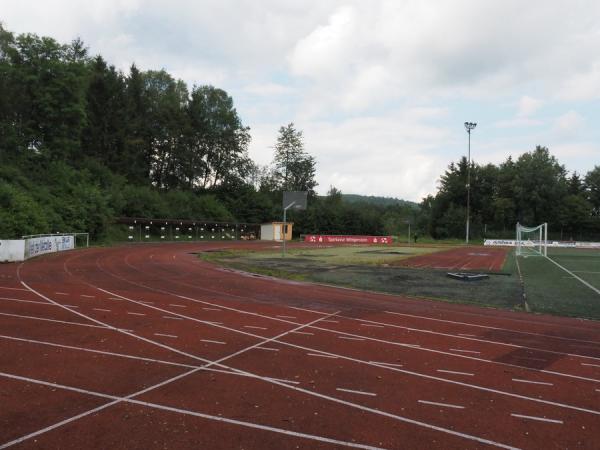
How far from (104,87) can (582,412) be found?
217ft

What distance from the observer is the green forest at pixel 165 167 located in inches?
1826

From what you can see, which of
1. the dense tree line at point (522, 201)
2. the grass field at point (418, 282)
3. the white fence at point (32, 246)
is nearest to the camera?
the grass field at point (418, 282)

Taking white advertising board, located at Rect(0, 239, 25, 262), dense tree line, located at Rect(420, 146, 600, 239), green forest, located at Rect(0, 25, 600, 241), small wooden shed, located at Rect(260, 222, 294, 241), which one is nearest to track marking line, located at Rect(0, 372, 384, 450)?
white advertising board, located at Rect(0, 239, 25, 262)

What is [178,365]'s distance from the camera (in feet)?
24.6

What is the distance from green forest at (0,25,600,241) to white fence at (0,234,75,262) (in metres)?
3.83

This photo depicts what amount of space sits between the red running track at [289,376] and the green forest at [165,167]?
106ft

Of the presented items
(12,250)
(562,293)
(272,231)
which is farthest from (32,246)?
(272,231)

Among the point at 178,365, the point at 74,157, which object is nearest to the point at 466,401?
the point at 178,365

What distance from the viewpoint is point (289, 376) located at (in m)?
7.06

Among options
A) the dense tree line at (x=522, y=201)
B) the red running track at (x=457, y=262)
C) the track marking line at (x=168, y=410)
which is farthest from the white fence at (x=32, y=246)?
the dense tree line at (x=522, y=201)

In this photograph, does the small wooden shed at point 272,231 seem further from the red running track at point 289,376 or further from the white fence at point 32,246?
the red running track at point 289,376

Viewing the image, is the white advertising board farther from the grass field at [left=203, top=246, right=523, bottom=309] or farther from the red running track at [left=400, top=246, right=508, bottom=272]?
the red running track at [left=400, top=246, right=508, bottom=272]

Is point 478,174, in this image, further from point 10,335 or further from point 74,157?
point 10,335

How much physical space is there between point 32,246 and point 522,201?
73005 millimetres
